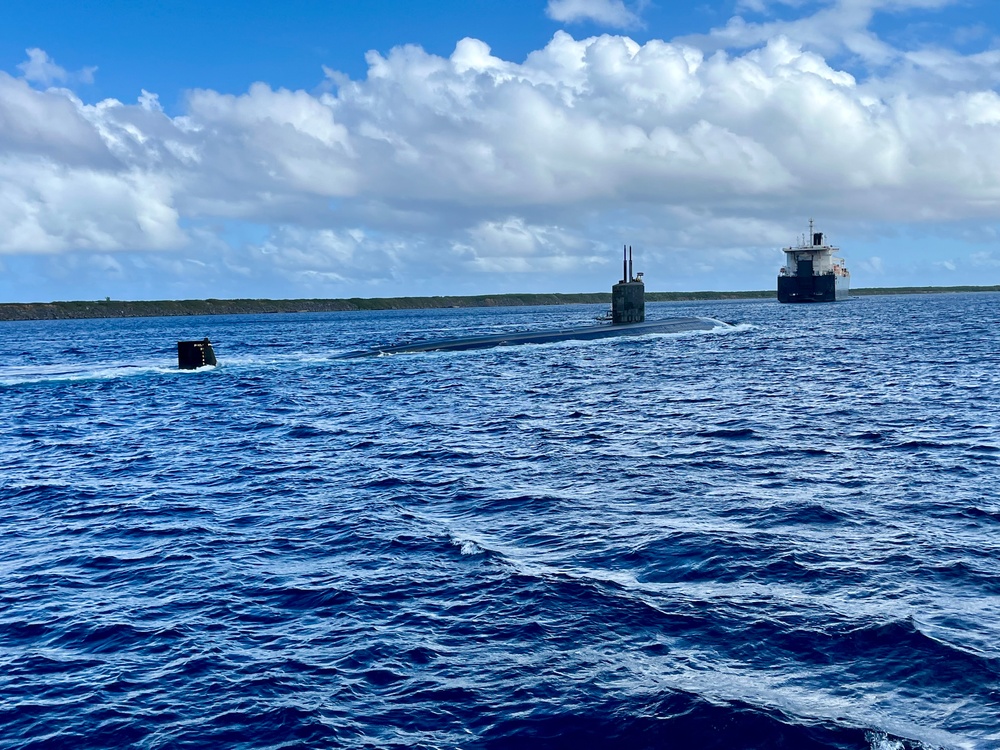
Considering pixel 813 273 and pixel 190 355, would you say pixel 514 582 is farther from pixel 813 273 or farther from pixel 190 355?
pixel 813 273

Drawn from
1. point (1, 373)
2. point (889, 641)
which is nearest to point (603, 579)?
point (889, 641)

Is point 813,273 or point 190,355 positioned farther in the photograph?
point 813,273

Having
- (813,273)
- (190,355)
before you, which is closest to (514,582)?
(190,355)

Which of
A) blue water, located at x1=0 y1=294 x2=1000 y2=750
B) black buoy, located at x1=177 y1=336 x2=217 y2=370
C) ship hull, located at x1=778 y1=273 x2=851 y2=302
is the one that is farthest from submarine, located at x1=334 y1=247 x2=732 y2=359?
ship hull, located at x1=778 y1=273 x2=851 y2=302

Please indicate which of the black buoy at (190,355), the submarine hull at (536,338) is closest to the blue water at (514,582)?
the black buoy at (190,355)

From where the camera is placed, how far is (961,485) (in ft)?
67.3

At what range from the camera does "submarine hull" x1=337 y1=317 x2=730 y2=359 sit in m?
75.0

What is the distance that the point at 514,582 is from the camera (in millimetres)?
14766

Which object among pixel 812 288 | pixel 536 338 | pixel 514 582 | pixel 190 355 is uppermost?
pixel 812 288

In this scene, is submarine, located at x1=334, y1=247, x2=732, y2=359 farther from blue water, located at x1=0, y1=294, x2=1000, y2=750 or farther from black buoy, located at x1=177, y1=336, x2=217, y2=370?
blue water, located at x1=0, y1=294, x2=1000, y2=750

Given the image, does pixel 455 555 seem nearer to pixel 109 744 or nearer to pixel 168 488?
pixel 109 744

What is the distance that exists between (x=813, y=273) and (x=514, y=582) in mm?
165596

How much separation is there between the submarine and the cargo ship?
6568 cm

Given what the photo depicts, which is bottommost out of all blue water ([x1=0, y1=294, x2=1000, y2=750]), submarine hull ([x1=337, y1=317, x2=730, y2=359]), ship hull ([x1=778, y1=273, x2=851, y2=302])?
blue water ([x1=0, y1=294, x2=1000, y2=750])
